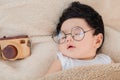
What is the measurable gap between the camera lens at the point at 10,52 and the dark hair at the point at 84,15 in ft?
0.72

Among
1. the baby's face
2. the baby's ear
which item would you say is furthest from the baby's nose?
the baby's ear

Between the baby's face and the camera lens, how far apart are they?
19cm

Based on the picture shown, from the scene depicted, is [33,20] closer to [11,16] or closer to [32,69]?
[11,16]

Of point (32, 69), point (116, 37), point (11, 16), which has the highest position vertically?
point (11, 16)

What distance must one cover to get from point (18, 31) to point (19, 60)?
0.12m

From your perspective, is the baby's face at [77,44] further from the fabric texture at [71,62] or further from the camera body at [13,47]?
the camera body at [13,47]

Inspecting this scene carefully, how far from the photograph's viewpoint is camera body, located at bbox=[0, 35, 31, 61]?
116 centimetres

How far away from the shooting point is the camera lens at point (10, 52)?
1.15 metres

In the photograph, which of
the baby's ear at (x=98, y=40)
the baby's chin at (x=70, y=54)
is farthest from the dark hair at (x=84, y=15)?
the baby's chin at (x=70, y=54)

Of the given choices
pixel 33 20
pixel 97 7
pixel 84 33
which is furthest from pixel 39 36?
pixel 97 7

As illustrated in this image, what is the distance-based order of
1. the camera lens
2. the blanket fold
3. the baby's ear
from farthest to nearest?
the baby's ear < the camera lens < the blanket fold

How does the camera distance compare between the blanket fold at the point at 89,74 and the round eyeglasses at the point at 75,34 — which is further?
the round eyeglasses at the point at 75,34

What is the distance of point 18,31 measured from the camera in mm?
1217

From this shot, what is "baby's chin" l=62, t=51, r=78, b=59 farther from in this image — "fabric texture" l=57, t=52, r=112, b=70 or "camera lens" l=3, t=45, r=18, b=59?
"camera lens" l=3, t=45, r=18, b=59
